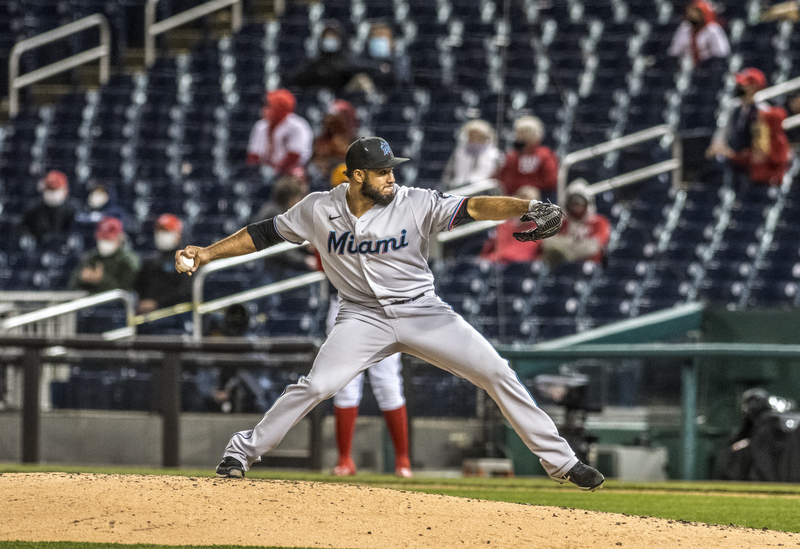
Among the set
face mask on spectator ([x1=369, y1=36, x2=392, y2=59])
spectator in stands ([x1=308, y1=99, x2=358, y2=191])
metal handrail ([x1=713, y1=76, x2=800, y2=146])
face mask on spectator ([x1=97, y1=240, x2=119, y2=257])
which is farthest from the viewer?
face mask on spectator ([x1=369, y1=36, x2=392, y2=59])

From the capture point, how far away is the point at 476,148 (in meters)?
10.4

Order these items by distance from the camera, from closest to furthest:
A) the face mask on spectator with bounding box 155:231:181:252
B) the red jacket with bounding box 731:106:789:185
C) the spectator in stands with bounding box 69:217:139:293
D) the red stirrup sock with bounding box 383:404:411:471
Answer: the red stirrup sock with bounding box 383:404:411:471
the face mask on spectator with bounding box 155:231:181:252
the spectator in stands with bounding box 69:217:139:293
the red jacket with bounding box 731:106:789:185

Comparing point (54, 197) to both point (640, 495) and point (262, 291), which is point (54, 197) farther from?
point (640, 495)

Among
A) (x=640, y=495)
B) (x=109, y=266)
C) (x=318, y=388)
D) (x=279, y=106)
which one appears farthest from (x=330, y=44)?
(x=318, y=388)

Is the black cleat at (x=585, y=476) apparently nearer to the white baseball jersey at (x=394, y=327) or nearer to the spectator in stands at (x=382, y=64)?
the white baseball jersey at (x=394, y=327)

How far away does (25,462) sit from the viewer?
782 centimetres

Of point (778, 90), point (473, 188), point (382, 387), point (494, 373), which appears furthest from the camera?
point (778, 90)

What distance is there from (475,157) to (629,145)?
1700 mm

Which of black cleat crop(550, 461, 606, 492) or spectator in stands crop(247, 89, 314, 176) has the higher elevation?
spectator in stands crop(247, 89, 314, 176)

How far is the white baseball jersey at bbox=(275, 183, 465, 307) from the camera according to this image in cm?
495

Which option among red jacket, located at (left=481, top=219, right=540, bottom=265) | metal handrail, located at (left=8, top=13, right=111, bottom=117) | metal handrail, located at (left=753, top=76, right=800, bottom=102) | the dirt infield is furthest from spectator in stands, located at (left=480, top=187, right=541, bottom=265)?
metal handrail, located at (left=8, top=13, right=111, bottom=117)

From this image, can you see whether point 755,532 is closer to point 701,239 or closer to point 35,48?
point 701,239

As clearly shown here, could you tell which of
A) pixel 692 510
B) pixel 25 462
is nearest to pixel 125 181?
pixel 25 462

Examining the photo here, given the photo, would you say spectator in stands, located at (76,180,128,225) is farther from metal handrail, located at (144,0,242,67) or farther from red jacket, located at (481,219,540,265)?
metal handrail, located at (144,0,242,67)
